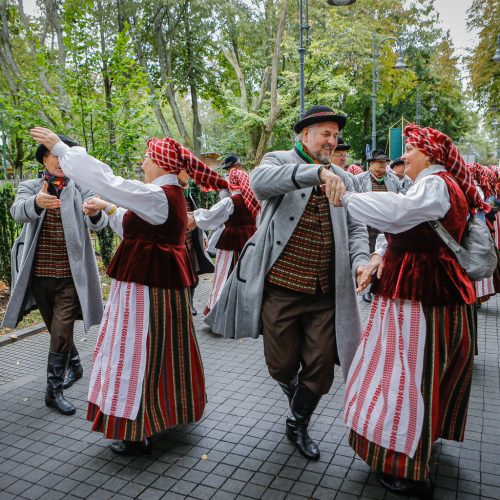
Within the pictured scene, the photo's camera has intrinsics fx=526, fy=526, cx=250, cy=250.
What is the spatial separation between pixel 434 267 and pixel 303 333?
1026 millimetres

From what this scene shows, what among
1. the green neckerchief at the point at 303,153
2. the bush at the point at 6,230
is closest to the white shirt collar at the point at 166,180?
the green neckerchief at the point at 303,153

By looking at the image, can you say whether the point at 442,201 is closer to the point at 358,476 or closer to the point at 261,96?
the point at 358,476

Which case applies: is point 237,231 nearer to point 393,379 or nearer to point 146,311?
point 146,311

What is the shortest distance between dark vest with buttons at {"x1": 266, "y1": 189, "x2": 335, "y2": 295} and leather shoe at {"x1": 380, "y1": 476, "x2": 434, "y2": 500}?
1.23 meters

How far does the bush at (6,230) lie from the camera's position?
25.2ft

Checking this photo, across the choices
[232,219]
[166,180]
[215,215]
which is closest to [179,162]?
[166,180]

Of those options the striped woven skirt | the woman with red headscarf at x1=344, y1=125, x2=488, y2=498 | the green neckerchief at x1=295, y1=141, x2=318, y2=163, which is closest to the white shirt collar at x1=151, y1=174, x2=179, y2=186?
the green neckerchief at x1=295, y1=141, x2=318, y2=163

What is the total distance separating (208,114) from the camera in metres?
58.3

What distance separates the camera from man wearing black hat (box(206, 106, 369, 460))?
341cm

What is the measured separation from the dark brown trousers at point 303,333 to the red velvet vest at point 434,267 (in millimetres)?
598

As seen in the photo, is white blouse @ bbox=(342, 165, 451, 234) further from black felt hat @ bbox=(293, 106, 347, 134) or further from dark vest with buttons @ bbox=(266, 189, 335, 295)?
black felt hat @ bbox=(293, 106, 347, 134)

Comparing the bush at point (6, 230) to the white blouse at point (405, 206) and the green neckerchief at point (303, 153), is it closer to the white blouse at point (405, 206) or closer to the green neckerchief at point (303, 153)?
the green neckerchief at point (303, 153)

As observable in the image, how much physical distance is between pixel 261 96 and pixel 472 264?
1951cm

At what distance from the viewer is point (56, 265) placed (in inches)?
172
